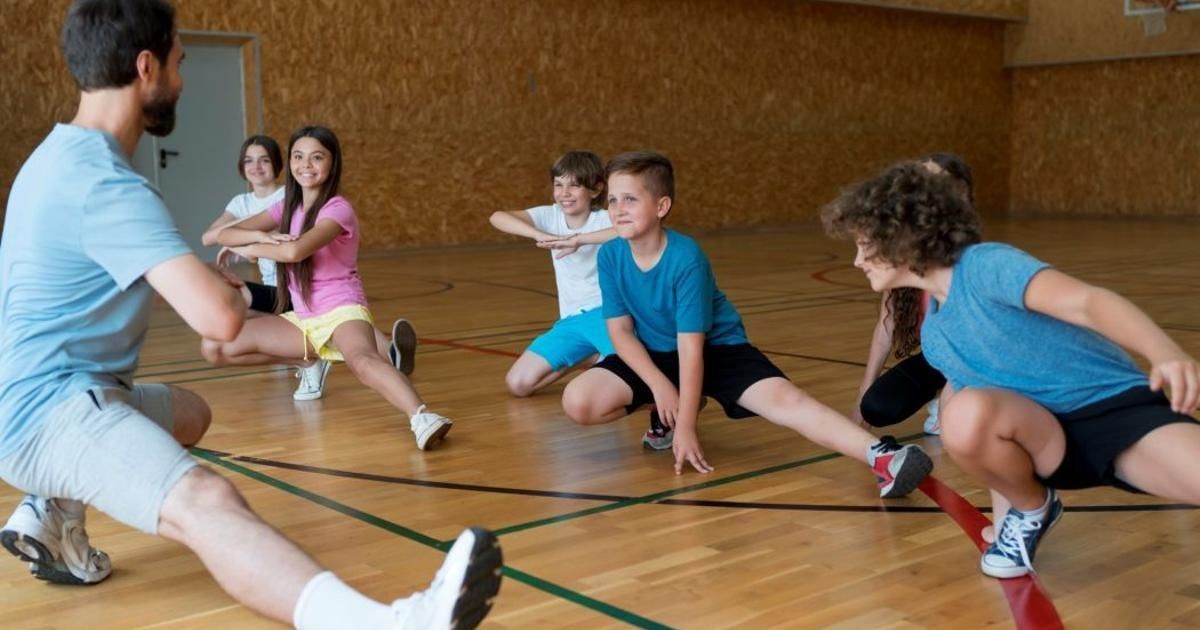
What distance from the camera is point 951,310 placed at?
2.16 m

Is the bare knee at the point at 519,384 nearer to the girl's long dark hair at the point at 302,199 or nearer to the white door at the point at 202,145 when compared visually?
the girl's long dark hair at the point at 302,199

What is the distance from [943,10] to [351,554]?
45.3 ft

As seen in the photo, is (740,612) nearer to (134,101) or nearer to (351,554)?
(351,554)

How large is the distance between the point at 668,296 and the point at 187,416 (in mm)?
1306

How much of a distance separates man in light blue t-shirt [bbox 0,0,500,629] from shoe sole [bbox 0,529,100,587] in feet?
0.78

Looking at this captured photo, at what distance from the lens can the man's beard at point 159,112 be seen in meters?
2.06

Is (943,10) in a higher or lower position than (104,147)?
higher

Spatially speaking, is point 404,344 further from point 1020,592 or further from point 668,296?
point 1020,592

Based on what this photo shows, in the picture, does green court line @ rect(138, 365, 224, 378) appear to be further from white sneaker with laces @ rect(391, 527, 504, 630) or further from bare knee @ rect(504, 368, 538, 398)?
white sneaker with laces @ rect(391, 527, 504, 630)

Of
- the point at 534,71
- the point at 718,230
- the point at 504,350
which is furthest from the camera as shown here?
the point at 718,230

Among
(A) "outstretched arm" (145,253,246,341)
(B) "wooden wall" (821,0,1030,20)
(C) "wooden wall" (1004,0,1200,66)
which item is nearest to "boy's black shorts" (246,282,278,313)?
(A) "outstretched arm" (145,253,246,341)

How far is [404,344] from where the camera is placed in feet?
14.8

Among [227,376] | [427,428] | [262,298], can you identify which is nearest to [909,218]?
[427,428]

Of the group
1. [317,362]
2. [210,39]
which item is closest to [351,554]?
[317,362]
